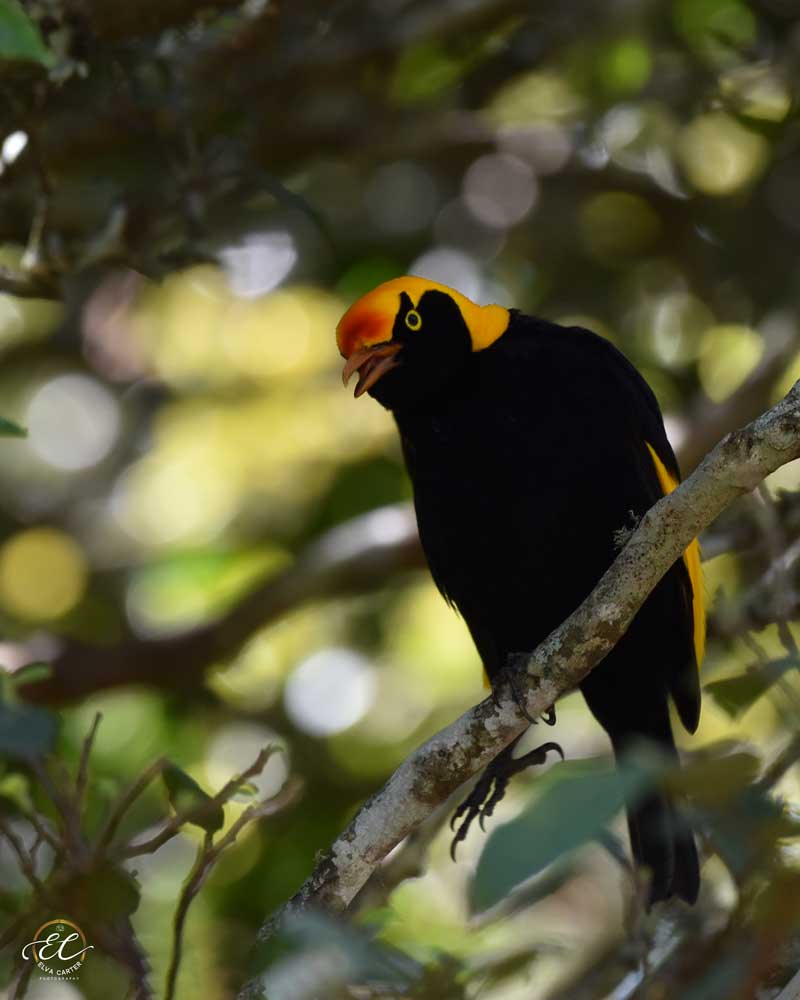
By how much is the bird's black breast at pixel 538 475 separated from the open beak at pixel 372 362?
135mm

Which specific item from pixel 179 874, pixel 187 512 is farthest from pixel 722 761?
pixel 187 512

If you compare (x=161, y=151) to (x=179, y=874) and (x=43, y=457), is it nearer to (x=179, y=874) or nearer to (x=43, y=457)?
(x=43, y=457)

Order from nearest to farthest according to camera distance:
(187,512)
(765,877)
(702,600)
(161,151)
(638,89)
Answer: (765,877)
(702,600)
(161,151)
(638,89)
(187,512)

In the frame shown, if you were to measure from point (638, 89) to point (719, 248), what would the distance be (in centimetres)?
64

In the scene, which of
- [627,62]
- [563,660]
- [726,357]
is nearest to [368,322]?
[563,660]

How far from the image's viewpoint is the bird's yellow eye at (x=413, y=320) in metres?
3.44

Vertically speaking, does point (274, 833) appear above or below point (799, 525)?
below

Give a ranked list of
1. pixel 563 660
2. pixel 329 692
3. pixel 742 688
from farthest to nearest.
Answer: pixel 329 692 → pixel 563 660 → pixel 742 688

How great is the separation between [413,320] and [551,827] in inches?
90.9

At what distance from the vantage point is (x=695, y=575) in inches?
133

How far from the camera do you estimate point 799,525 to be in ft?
12.7

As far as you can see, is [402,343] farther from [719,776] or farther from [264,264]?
[264,264]

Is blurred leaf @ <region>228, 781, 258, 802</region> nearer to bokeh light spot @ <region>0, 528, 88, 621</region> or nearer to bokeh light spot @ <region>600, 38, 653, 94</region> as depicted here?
bokeh light spot @ <region>0, 528, 88, 621</region>

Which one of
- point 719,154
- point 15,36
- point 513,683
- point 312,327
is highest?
point 15,36
